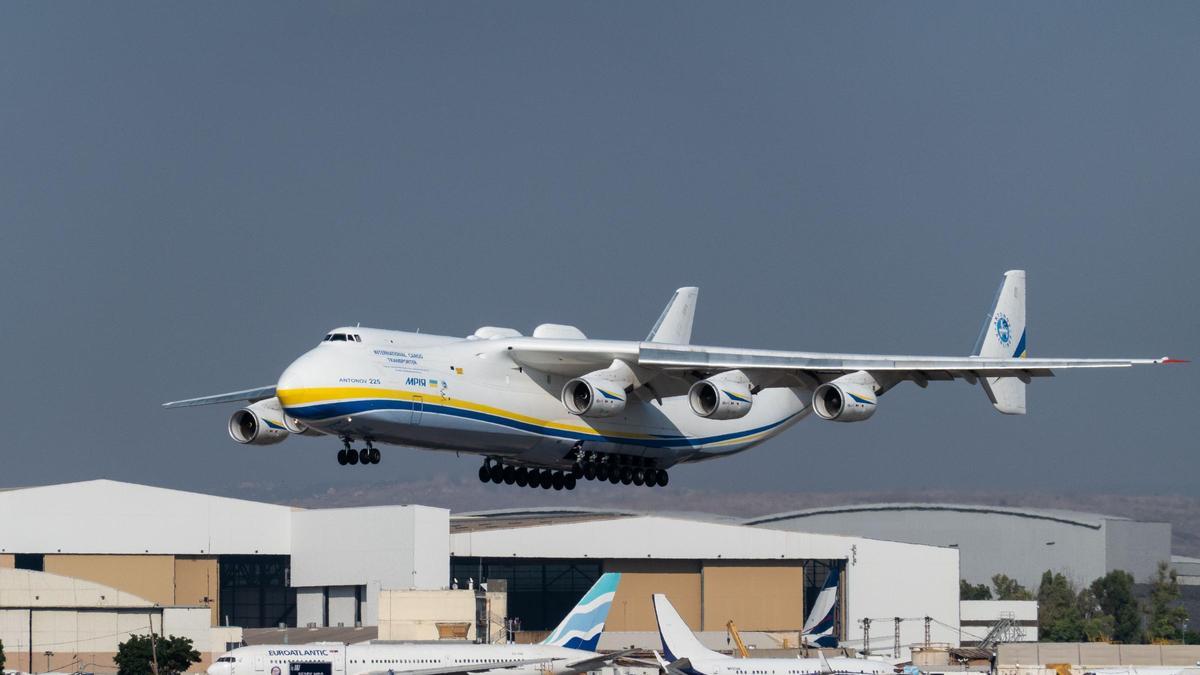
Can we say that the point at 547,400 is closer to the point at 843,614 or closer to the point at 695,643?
the point at 695,643

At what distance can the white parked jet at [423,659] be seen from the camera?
1469 inches

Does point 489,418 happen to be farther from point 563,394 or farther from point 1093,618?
point 1093,618

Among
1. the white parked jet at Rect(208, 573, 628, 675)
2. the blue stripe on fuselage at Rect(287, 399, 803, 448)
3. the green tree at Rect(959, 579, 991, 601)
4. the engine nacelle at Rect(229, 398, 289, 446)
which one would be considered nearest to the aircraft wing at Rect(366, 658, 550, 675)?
the white parked jet at Rect(208, 573, 628, 675)

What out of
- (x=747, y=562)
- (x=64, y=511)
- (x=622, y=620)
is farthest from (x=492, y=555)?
(x=64, y=511)

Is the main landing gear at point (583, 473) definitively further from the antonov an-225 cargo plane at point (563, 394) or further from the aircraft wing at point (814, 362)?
the aircraft wing at point (814, 362)

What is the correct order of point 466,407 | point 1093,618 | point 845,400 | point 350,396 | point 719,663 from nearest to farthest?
point 350,396
point 466,407
point 845,400
point 719,663
point 1093,618

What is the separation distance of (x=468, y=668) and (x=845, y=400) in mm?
11820

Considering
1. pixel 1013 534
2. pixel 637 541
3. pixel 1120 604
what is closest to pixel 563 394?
pixel 637 541

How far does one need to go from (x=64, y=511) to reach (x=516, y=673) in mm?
24872

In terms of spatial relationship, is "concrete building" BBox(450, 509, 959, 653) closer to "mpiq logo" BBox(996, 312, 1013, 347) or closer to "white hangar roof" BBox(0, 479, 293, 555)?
"white hangar roof" BBox(0, 479, 293, 555)

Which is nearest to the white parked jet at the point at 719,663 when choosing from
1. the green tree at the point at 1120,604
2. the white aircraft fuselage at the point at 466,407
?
the white aircraft fuselage at the point at 466,407

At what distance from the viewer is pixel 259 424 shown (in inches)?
1276

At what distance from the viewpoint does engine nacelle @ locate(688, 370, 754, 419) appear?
30062 millimetres

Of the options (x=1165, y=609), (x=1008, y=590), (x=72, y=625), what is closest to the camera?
(x=72, y=625)
